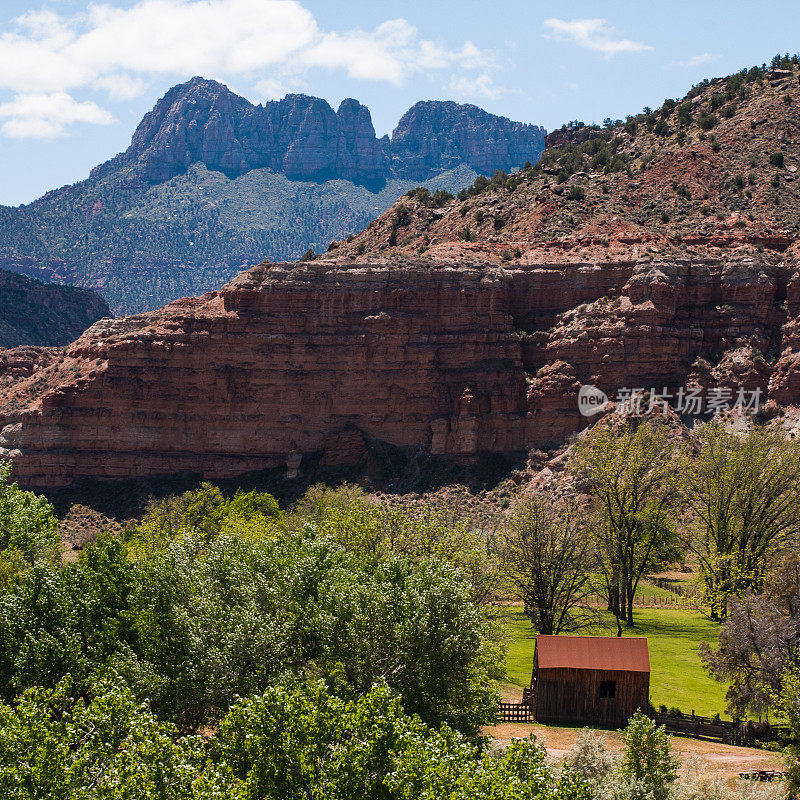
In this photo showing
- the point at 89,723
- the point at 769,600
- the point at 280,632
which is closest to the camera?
the point at 89,723

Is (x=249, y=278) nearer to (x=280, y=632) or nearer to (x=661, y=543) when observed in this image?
(x=661, y=543)

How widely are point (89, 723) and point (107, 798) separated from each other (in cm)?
544

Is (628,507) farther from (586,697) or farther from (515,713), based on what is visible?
(515,713)

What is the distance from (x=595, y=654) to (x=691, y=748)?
5027 mm

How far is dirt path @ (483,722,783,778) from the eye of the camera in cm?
2795

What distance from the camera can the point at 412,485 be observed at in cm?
7388

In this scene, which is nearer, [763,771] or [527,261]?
[763,771]

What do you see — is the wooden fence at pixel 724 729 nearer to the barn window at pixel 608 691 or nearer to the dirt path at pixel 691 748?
the dirt path at pixel 691 748

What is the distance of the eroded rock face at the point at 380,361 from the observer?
7331 centimetres

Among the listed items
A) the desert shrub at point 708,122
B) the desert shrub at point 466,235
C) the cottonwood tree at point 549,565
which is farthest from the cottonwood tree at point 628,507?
the desert shrub at point 708,122

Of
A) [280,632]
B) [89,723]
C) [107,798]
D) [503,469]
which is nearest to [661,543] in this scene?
[503,469]

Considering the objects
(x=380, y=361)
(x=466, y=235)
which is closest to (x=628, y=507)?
(x=380, y=361)

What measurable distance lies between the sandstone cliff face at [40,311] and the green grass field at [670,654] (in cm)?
12392

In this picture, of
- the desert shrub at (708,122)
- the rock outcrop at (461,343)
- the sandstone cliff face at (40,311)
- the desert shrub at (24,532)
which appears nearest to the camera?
the desert shrub at (24,532)
